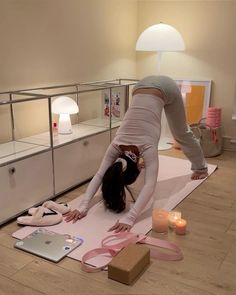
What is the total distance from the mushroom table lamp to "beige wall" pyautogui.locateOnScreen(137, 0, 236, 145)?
5.25 feet

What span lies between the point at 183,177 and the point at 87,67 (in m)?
1.38

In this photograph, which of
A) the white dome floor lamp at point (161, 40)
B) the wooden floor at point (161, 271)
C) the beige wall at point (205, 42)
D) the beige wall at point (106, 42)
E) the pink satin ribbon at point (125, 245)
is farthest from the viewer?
the beige wall at point (205, 42)

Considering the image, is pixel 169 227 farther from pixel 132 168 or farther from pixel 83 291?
pixel 83 291

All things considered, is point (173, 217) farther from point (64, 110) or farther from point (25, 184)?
point (64, 110)

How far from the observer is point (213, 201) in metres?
2.58

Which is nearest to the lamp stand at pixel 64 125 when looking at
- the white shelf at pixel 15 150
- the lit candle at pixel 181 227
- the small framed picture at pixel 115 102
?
the white shelf at pixel 15 150

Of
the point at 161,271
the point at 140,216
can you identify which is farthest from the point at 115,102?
the point at 161,271

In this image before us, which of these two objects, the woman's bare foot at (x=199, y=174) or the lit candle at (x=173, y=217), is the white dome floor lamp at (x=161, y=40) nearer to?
the woman's bare foot at (x=199, y=174)

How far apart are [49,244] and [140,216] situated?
636mm

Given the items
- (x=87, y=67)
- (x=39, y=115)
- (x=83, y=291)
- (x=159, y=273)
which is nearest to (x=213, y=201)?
(x=159, y=273)

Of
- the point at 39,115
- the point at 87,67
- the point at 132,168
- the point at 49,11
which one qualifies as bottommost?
the point at 132,168

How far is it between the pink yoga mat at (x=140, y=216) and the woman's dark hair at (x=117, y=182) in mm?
78

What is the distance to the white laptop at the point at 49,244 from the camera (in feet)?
6.29

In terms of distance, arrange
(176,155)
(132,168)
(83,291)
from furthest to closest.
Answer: (176,155)
(132,168)
(83,291)
